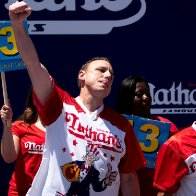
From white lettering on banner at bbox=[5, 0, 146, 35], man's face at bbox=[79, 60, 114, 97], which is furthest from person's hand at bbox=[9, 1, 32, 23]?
white lettering on banner at bbox=[5, 0, 146, 35]

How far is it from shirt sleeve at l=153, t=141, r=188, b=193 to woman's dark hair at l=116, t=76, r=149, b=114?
0.86m

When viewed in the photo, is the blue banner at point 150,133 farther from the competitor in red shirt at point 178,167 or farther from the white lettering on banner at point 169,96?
the white lettering on banner at point 169,96

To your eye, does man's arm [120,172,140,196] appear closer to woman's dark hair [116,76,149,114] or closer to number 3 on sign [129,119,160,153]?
number 3 on sign [129,119,160,153]

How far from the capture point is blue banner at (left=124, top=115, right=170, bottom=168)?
3.84 metres

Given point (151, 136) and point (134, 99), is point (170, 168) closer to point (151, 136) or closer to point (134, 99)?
point (151, 136)

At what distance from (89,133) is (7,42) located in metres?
0.78

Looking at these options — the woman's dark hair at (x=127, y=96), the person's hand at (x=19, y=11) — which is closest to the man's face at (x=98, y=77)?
the person's hand at (x=19, y=11)

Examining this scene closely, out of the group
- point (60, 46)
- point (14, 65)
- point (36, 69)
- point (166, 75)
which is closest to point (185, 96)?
point (166, 75)

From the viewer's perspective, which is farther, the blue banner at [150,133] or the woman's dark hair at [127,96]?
the woman's dark hair at [127,96]

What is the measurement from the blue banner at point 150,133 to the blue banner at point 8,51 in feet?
2.53

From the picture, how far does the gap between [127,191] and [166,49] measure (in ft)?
6.24

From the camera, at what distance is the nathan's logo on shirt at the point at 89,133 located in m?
3.00

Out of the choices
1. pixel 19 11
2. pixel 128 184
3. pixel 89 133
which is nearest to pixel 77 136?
pixel 89 133

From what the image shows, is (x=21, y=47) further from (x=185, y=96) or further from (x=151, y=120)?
(x=185, y=96)
